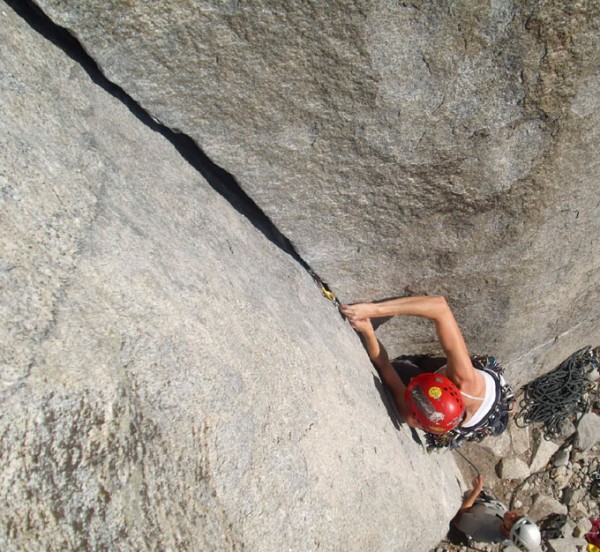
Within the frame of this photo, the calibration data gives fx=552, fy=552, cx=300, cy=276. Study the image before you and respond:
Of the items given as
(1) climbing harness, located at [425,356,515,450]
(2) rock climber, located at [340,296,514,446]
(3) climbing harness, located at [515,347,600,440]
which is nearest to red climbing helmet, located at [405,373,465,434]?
(2) rock climber, located at [340,296,514,446]

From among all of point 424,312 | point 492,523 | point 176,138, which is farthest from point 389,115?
point 492,523

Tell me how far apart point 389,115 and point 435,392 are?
1345 millimetres

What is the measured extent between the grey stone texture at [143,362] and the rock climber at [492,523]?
5.12ft

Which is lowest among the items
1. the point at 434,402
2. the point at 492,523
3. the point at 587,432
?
the point at 492,523

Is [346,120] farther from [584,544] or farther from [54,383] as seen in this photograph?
[584,544]

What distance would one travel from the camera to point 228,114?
1.79 m

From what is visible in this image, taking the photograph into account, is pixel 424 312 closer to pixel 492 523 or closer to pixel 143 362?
pixel 143 362

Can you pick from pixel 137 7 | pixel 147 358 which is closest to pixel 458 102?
pixel 137 7

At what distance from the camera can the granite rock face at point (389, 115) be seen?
5.16 feet

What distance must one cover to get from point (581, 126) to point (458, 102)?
1.57 ft

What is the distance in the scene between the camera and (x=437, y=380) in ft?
8.69

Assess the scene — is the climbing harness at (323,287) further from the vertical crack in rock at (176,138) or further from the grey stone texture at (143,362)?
the grey stone texture at (143,362)

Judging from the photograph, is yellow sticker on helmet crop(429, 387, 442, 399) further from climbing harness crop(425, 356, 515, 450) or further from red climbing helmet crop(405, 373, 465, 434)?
climbing harness crop(425, 356, 515, 450)

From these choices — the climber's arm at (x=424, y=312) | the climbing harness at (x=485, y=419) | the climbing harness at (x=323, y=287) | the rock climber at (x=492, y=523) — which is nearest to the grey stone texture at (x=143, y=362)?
the climbing harness at (x=323, y=287)
